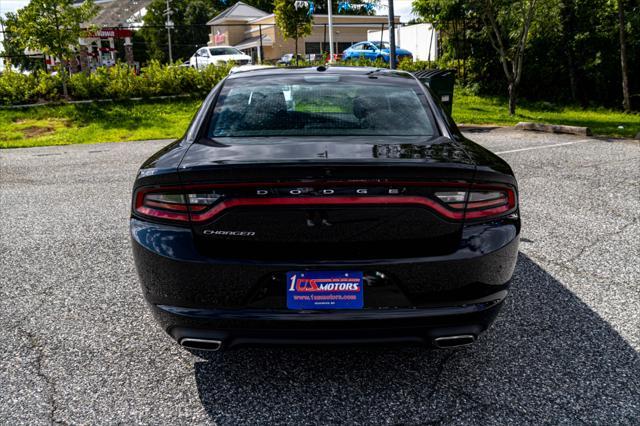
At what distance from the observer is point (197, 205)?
2404 millimetres

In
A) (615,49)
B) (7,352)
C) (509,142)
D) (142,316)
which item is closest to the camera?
(7,352)

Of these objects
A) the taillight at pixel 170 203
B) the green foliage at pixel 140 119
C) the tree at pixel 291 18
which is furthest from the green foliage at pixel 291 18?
the taillight at pixel 170 203

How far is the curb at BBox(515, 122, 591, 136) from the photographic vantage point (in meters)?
11.8

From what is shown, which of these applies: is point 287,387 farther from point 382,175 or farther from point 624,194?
point 624,194

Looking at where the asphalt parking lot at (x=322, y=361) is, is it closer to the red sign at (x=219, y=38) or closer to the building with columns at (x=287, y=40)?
the building with columns at (x=287, y=40)

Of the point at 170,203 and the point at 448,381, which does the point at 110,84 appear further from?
the point at 448,381

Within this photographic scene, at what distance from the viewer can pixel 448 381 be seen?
277cm

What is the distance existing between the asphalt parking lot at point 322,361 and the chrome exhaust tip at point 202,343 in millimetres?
314

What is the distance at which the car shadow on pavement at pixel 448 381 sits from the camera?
2.49 m

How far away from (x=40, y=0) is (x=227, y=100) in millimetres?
13935

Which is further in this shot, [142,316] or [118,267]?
[118,267]

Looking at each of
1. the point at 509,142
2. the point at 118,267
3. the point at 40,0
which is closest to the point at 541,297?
the point at 118,267

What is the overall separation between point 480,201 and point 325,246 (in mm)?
707

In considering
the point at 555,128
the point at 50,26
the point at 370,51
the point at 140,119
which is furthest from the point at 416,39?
the point at 50,26
